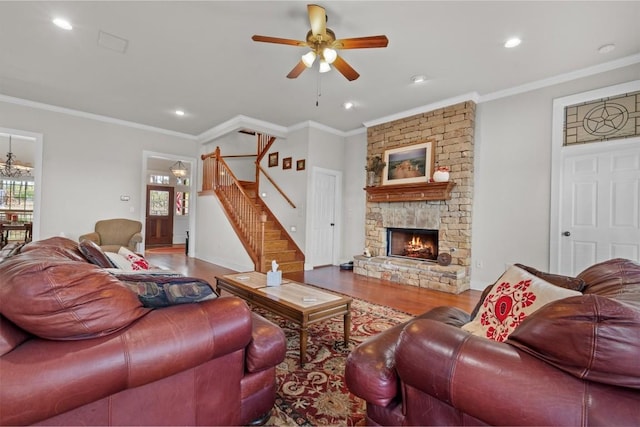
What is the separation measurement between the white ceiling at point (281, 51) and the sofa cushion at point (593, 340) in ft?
8.96

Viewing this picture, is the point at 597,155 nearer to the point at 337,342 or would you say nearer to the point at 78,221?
the point at 337,342

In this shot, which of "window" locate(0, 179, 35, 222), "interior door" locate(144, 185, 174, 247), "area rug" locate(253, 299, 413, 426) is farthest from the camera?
"interior door" locate(144, 185, 174, 247)

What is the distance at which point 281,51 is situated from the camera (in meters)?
3.34

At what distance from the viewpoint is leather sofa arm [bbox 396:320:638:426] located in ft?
2.53

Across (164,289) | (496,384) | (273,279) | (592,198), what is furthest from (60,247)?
(592,198)

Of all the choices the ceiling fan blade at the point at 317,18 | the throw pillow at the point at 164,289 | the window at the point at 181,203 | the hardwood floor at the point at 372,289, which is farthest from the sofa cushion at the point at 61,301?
the window at the point at 181,203

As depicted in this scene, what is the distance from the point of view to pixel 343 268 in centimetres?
599

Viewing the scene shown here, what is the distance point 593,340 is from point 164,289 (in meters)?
1.44

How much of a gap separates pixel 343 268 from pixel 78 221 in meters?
5.22

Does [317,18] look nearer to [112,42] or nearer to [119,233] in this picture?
[112,42]

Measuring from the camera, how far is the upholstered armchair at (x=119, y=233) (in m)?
5.29

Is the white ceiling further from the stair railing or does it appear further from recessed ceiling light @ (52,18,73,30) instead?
the stair railing

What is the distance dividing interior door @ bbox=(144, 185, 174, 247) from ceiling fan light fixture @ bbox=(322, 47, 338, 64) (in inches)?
360

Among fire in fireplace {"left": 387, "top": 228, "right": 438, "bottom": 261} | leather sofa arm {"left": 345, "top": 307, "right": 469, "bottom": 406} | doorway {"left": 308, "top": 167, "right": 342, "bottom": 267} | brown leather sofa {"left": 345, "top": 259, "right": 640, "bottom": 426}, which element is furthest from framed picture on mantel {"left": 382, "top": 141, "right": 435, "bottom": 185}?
leather sofa arm {"left": 345, "top": 307, "right": 469, "bottom": 406}
